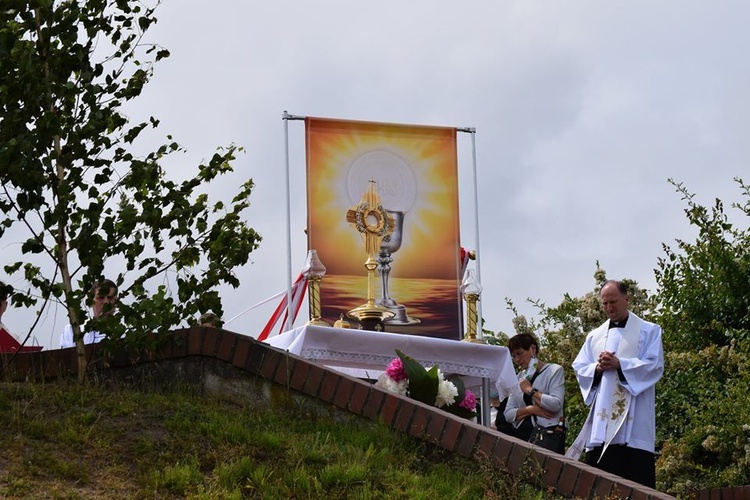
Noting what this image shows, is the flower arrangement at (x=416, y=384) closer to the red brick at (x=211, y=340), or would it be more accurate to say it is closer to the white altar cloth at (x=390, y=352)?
the red brick at (x=211, y=340)

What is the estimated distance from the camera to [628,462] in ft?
28.0

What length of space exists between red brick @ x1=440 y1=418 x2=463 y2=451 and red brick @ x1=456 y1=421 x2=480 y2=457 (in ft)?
0.08

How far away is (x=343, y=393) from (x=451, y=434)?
0.77 metres

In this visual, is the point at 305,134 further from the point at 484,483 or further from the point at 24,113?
the point at 484,483

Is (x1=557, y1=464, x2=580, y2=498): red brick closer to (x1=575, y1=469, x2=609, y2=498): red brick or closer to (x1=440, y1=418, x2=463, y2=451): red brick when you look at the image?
(x1=575, y1=469, x2=609, y2=498): red brick

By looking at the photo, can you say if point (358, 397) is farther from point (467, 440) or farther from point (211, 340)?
point (211, 340)

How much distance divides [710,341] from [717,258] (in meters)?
0.88

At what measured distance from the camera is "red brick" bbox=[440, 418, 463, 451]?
273 inches

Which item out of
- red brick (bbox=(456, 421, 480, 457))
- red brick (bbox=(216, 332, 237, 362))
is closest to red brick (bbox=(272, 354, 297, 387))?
red brick (bbox=(216, 332, 237, 362))

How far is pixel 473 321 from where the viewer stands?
12.5 meters

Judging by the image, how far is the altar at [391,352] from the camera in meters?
9.38

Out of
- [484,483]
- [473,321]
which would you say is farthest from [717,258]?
[484,483]

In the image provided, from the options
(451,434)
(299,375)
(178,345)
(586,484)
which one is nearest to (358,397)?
(299,375)

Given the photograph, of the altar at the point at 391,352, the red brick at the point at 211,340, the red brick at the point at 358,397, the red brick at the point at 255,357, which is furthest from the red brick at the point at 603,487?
the altar at the point at 391,352
